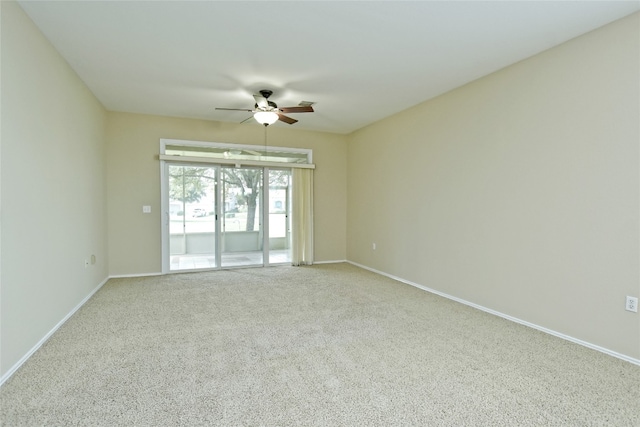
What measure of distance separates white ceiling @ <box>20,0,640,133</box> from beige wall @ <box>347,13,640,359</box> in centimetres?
32

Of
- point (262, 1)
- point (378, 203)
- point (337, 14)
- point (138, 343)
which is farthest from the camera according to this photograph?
point (378, 203)

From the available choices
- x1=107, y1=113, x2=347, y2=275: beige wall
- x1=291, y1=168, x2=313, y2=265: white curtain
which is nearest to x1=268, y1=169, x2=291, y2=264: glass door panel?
x1=291, y1=168, x2=313, y2=265: white curtain

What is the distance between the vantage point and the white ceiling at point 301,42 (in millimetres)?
2482

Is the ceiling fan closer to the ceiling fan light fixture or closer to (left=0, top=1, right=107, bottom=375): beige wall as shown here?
the ceiling fan light fixture

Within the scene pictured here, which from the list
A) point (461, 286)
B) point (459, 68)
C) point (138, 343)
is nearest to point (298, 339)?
point (138, 343)

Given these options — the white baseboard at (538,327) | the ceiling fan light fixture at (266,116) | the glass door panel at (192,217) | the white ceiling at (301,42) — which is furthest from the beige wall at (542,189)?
the glass door panel at (192,217)

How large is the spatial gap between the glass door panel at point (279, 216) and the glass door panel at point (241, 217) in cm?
22

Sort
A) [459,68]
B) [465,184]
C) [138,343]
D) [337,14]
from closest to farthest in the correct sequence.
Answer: [337,14] → [138,343] → [459,68] → [465,184]

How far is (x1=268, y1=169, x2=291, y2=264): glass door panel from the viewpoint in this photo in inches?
247

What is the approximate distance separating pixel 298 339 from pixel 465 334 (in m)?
1.58

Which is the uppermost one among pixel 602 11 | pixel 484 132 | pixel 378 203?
pixel 602 11

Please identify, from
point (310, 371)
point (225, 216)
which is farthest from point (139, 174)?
point (310, 371)

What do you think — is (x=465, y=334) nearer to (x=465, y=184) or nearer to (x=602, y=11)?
(x=465, y=184)

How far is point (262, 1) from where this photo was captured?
2.39 m
